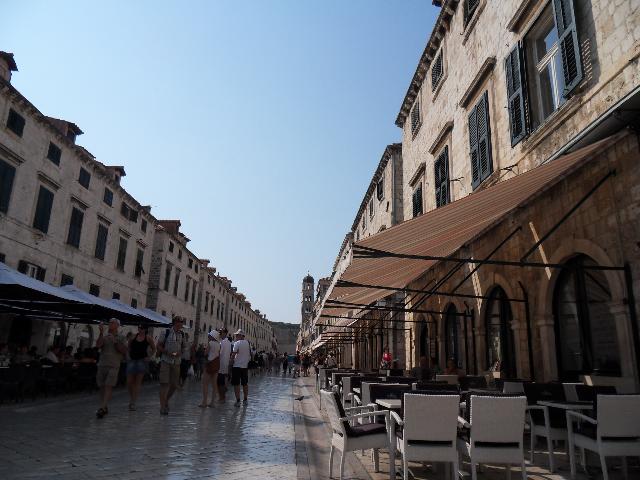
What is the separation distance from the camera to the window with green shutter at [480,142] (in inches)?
389

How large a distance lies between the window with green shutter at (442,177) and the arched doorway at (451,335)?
2945mm

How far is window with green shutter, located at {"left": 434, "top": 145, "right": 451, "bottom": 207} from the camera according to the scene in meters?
12.4

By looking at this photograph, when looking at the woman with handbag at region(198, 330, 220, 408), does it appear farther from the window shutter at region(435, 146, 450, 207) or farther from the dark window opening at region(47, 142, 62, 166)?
the dark window opening at region(47, 142, 62, 166)

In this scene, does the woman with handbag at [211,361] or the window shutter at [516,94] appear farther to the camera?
the woman with handbag at [211,361]

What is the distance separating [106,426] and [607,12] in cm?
904

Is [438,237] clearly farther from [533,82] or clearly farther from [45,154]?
[45,154]

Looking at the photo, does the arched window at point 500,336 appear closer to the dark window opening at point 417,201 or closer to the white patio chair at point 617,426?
the white patio chair at point 617,426

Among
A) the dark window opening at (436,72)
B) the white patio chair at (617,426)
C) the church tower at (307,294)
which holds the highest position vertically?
the church tower at (307,294)

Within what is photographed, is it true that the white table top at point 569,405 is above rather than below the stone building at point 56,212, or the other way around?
below

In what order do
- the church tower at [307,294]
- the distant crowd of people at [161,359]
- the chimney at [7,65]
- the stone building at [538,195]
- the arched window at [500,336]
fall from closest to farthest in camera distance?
1. the stone building at [538,195]
2. the distant crowd of people at [161,359]
3. the arched window at [500,336]
4. the chimney at [7,65]
5. the church tower at [307,294]

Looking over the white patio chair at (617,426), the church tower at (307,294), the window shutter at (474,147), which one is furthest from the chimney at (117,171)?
the church tower at (307,294)

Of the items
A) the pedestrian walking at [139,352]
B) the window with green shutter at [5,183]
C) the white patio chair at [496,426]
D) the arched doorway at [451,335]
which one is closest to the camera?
the white patio chair at [496,426]

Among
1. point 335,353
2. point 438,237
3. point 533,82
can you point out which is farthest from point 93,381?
point 335,353

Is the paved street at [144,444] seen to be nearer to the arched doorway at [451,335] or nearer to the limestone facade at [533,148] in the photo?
the limestone facade at [533,148]
